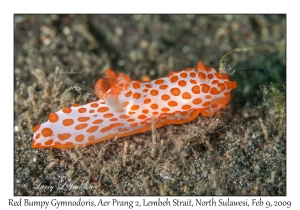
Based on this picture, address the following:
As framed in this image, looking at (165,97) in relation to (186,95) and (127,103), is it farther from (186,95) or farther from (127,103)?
(127,103)

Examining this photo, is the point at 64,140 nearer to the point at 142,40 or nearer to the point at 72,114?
the point at 72,114

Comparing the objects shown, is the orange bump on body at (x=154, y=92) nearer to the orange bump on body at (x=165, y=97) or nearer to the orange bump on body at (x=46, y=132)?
the orange bump on body at (x=165, y=97)

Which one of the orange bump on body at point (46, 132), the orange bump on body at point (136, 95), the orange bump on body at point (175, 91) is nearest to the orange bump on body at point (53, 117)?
the orange bump on body at point (46, 132)

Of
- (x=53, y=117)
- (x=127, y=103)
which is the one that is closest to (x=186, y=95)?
(x=127, y=103)

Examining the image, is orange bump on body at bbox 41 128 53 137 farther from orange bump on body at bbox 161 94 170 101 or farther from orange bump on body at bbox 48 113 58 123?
orange bump on body at bbox 161 94 170 101

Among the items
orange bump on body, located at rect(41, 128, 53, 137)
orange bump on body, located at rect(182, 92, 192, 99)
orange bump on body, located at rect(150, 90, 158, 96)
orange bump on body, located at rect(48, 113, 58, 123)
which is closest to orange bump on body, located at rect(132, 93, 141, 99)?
orange bump on body, located at rect(150, 90, 158, 96)

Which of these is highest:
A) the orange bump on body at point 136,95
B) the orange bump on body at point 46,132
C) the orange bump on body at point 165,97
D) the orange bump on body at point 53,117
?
the orange bump on body at point 136,95
